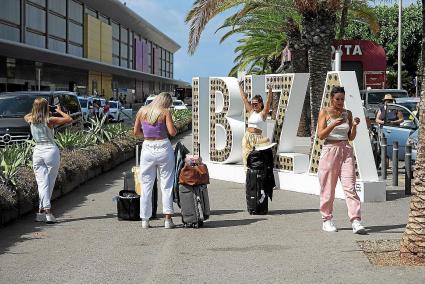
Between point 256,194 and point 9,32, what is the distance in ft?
125

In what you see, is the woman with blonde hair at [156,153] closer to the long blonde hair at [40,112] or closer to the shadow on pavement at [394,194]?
the long blonde hair at [40,112]

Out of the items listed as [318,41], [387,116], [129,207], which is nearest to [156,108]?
[129,207]

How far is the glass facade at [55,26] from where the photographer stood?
45656 mm

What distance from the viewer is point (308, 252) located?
7430 mm

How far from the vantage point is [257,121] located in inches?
449

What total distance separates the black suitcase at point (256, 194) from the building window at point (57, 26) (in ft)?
152

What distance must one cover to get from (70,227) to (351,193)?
12.0 feet

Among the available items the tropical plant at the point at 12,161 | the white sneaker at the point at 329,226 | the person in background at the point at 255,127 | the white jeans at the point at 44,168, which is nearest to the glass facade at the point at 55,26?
the tropical plant at the point at 12,161

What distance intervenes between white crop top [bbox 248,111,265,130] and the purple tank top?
2.82 metres

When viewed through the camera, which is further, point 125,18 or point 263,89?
point 125,18

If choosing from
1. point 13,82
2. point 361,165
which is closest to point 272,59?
point 13,82

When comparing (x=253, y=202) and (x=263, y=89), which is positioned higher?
(x=263, y=89)

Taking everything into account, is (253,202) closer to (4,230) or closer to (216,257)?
(216,257)

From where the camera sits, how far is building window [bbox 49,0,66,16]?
5456 cm
